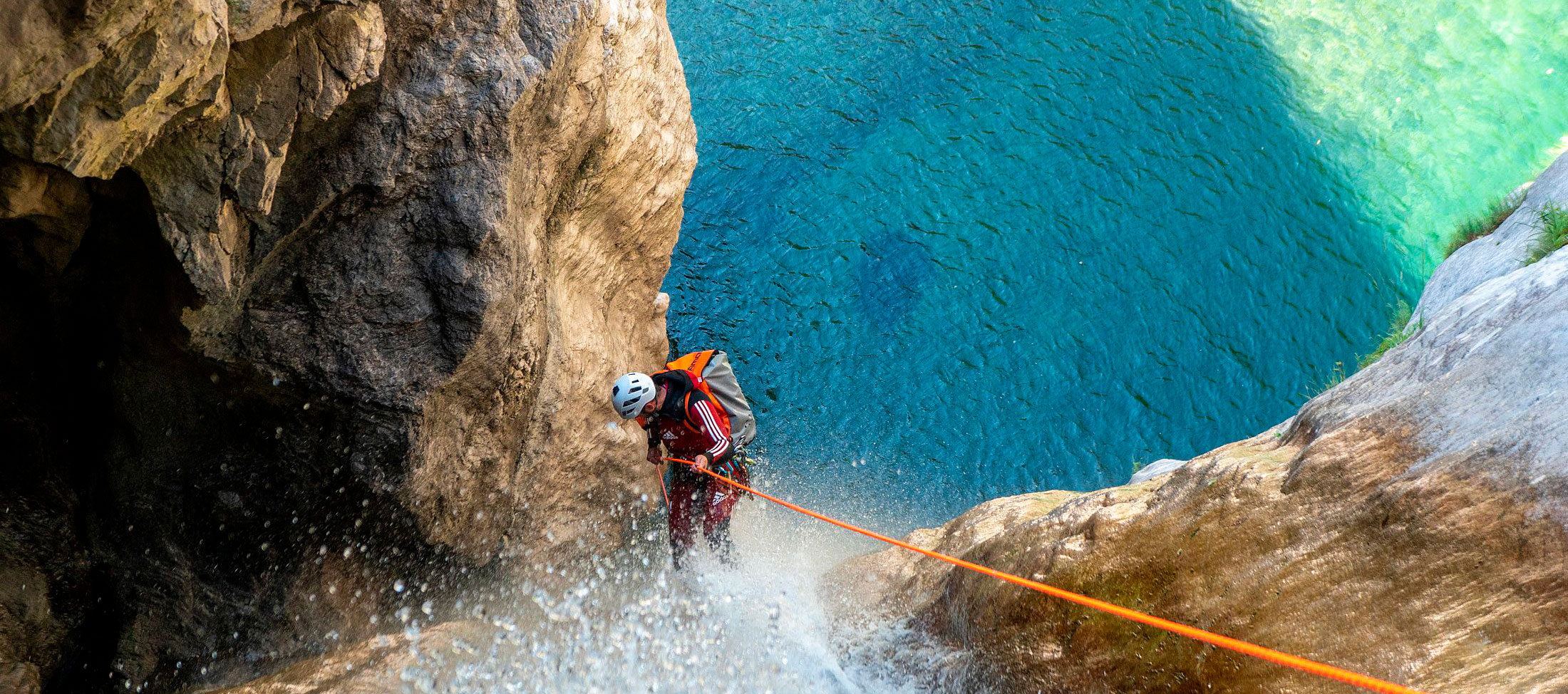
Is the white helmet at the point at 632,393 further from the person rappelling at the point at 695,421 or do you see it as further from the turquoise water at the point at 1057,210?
the turquoise water at the point at 1057,210

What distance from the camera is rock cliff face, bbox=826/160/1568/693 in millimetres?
3439

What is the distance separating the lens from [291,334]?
201 inches

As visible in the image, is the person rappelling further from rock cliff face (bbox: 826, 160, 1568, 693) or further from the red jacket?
rock cliff face (bbox: 826, 160, 1568, 693)

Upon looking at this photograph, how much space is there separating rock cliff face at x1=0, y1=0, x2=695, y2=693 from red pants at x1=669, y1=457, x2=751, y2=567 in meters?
1.37

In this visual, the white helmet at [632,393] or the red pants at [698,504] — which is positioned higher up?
the white helmet at [632,393]

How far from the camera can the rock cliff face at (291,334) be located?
4438 millimetres

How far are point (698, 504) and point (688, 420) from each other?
3.30ft

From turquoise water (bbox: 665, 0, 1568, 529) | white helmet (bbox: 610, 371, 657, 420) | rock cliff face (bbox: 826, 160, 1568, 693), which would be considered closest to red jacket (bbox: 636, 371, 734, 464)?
white helmet (bbox: 610, 371, 657, 420)

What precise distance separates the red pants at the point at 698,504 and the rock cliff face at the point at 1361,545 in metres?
2.49

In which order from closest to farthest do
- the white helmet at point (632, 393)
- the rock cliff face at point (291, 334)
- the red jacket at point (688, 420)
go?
the rock cliff face at point (291, 334), the white helmet at point (632, 393), the red jacket at point (688, 420)

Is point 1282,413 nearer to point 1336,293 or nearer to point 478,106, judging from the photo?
point 1336,293

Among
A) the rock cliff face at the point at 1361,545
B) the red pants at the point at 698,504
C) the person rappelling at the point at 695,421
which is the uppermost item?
the rock cliff face at the point at 1361,545

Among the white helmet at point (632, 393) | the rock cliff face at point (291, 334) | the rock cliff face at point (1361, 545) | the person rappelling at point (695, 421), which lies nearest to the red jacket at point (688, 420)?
the person rappelling at point (695, 421)

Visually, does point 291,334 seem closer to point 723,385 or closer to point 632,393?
point 632,393
